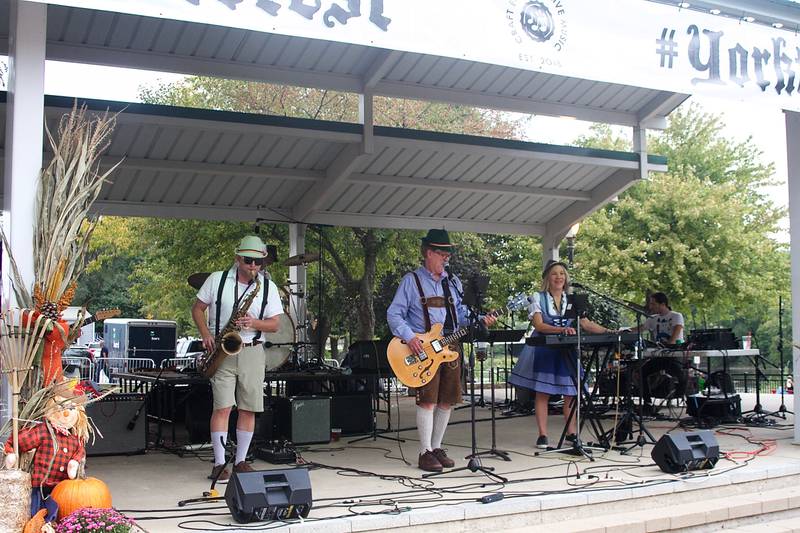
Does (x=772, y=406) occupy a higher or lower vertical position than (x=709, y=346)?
lower

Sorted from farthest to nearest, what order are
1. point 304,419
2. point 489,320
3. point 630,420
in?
point 304,419, point 630,420, point 489,320

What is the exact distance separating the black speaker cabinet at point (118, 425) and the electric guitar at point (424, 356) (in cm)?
257

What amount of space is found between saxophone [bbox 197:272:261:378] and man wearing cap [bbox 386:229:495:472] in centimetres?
116

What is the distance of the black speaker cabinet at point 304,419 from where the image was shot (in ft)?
26.3

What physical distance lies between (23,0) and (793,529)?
592 centimetres

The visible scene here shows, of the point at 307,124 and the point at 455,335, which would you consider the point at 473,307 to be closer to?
the point at 455,335

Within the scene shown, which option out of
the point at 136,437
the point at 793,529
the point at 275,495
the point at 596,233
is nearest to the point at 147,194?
the point at 136,437

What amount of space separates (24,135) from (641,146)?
852 cm

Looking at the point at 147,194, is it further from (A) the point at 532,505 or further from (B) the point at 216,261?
(B) the point at 216,261

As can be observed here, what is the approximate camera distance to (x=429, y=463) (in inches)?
255

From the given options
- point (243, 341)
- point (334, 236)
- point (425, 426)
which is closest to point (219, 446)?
point (243, 341)

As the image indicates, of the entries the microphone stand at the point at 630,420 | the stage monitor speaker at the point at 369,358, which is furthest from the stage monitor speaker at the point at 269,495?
the stage monitor speaker at the point at 369,358

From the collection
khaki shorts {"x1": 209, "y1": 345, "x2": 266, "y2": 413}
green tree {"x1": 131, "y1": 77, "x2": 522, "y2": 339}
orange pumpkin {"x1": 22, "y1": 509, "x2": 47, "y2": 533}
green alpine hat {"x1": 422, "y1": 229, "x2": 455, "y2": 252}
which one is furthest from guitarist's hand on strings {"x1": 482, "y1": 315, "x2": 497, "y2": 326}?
green tree {"x1": 131, "y1": 77, "x2": 522, "y2": 339}

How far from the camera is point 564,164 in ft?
37.8
